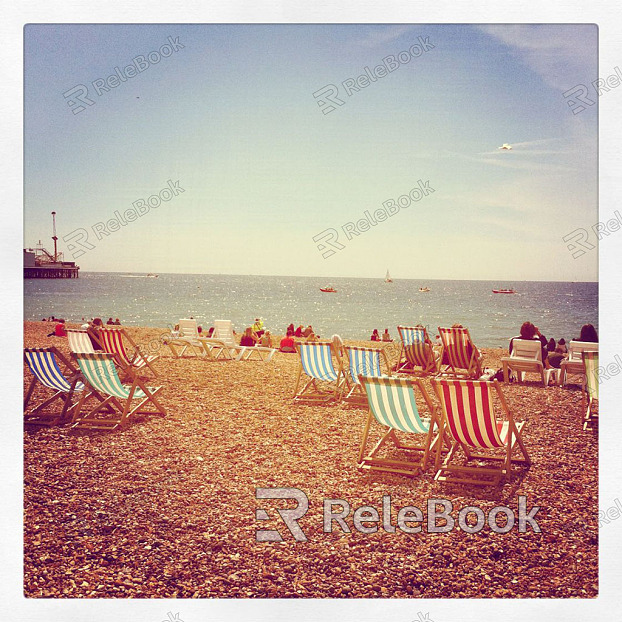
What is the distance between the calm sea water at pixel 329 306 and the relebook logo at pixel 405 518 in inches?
979

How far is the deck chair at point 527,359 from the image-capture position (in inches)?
309

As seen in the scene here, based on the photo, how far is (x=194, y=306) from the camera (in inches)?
1800

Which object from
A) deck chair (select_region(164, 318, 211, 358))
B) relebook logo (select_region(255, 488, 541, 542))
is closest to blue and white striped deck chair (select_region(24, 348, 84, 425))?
relebook logo (select_region(255, 488, 541, 542))

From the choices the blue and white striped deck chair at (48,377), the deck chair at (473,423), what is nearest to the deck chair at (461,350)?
the deck chair at (473,423)

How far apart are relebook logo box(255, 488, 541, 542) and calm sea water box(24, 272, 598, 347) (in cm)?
2485

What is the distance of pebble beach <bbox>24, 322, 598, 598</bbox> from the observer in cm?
283

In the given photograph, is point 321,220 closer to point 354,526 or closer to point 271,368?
point 271,368

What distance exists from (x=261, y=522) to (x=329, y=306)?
152 feet

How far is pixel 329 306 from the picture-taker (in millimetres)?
49781

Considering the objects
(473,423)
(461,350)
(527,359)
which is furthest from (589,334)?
(473,423)

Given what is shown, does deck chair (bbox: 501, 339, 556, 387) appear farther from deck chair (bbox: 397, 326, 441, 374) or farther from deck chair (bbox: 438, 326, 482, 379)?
deck chair (bbox: 397, 326, 441, 374)

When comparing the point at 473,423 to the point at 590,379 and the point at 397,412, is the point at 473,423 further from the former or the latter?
the point at 590,379

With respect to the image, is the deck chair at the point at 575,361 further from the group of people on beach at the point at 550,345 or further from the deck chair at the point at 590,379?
the deck chair at the point at 590,379
